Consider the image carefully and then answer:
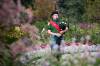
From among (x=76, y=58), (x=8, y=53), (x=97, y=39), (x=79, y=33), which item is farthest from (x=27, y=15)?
(x=79, y=33)

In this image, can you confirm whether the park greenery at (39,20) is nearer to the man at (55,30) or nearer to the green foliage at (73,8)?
the green foliage at (73,8)

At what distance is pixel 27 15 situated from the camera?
580 centimetres

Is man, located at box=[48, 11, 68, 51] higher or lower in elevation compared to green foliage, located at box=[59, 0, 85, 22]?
higher

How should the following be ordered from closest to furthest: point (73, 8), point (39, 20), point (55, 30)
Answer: point (55, 30) < point (39, 20) < point (73, 8)

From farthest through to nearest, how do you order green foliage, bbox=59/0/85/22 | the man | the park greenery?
1. green foliage, bbox=59/0/85/22
2. the man
3. the park greenery

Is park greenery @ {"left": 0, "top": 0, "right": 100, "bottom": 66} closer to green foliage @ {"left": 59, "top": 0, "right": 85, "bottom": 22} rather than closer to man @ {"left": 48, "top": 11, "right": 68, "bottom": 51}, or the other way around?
green foliage @ {"left": 59, "top": 0, "right": 85, "bottom": 22}

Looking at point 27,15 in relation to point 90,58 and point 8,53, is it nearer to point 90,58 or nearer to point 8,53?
point 8,53

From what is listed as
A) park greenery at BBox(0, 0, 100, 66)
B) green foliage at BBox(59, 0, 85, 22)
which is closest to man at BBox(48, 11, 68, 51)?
park greenery at BBox(0, 0, 100, 66)

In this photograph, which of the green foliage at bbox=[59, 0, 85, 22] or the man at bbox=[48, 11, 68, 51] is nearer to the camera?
the man at bbox=[48, 11, 68, 51]

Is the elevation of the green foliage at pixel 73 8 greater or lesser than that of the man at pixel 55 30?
lesser

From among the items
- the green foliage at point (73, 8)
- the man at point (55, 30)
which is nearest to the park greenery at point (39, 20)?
the green foliage at point (73, 8)

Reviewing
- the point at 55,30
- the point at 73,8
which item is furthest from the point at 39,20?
the point at 55,30

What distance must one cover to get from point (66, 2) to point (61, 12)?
1.59 m

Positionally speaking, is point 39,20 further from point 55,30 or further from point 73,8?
point 55,30
